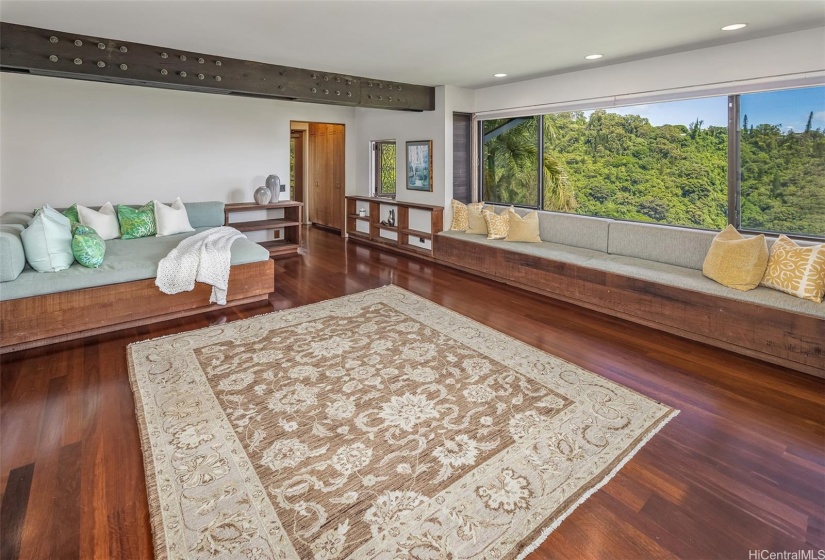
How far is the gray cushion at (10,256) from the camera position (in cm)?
335

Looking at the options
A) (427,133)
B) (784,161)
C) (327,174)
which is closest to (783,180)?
(784,161)

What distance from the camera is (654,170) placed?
15.4ft

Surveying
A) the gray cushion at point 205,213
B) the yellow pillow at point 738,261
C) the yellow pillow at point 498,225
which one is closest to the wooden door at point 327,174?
the gray cushion at point 205,213

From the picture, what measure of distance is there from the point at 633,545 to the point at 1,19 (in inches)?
201

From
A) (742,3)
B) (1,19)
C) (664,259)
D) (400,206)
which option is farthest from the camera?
(400,206)

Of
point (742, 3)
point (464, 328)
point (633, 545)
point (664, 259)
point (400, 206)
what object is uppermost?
point (742, 3)

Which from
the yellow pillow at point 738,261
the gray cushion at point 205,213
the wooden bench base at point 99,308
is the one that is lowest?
the wooden bench base at point 99,308

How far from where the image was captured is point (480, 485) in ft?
6.51

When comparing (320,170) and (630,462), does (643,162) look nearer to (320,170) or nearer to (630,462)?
(630,462)

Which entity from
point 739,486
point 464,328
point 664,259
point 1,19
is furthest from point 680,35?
point 1,19

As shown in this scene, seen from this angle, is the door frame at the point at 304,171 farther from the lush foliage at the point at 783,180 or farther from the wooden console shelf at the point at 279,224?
the lush foliage at the point at 783,180

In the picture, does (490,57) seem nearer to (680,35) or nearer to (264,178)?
(680,35)

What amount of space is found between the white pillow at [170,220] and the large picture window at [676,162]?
13.4 ft

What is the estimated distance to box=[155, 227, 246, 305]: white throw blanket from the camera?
13.1ft
